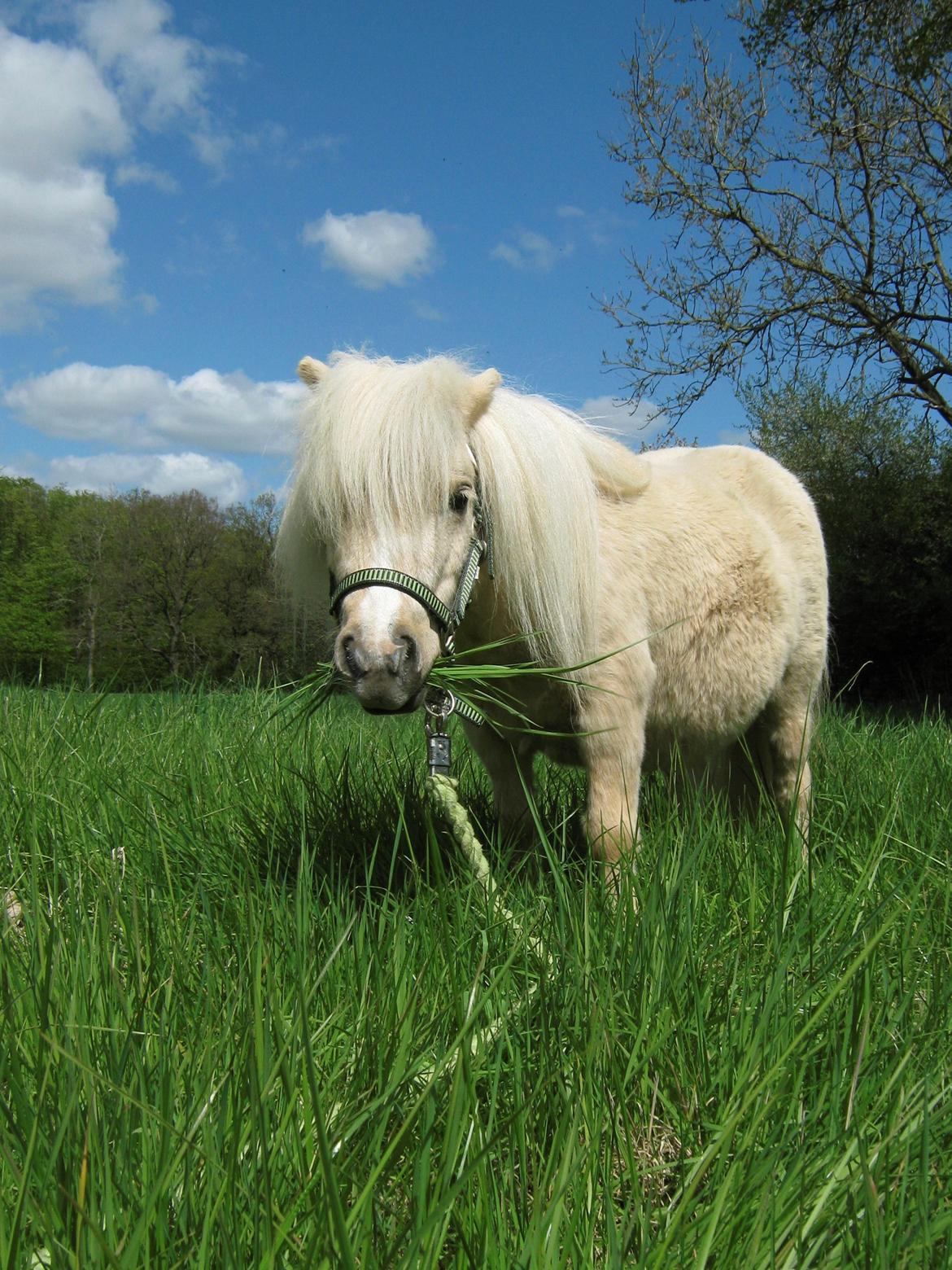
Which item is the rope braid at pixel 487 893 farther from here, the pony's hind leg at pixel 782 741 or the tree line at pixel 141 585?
the tree line at pixel 141 585

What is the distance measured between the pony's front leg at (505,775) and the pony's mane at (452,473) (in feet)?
1.83

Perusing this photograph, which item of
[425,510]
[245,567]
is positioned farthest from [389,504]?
[245,567]

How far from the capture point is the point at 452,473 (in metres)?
2.49

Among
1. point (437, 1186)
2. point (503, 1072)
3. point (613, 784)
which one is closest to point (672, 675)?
point (613, 784)

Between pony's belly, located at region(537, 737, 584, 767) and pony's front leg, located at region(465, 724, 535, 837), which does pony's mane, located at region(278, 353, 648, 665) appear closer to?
pony's belly, located at region(537, 737, 584, 767)

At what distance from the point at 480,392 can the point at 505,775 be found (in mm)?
1408

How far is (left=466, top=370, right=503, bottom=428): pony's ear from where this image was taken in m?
2.67

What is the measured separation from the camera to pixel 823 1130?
5.04 ft

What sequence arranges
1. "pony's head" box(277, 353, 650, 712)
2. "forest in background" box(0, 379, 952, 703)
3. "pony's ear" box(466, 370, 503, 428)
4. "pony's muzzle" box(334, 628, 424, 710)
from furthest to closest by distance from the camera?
"forest in background" box(0, 379, 952, 703)
"pony's ear" box(466, 370, 503, 428)
"pony's head" box(277, 353, 650, 712)
"pony's muzzle" box(334, 628, 424, 710)

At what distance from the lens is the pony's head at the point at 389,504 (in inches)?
83.4

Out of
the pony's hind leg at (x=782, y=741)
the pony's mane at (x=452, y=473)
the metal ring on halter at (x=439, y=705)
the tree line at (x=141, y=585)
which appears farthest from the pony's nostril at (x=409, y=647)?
the tree line at (x=141, y=585)

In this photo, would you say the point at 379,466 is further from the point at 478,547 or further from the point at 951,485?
the point at 951,485

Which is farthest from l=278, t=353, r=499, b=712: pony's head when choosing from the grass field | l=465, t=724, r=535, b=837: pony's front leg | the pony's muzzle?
l=465, t=724, r=535, b=837: pony's front leg

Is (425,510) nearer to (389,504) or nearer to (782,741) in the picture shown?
(389,504)
